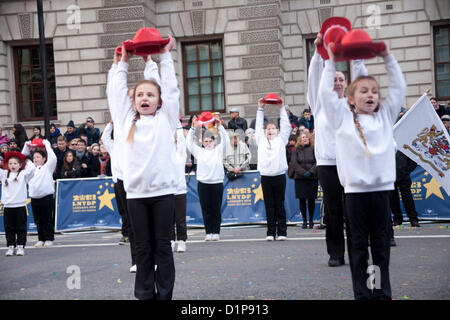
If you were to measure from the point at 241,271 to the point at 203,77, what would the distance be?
646 inches

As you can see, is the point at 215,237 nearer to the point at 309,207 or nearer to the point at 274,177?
the point at 274,177

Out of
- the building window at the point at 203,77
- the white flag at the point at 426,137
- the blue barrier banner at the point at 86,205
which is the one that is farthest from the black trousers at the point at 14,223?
the building window at the point at 203,77

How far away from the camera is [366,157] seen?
4.82 metres

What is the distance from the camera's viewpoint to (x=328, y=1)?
22078mm

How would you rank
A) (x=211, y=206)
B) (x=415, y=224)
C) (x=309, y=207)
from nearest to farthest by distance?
(x=211, y=206) → (x=415, y=224) → (x=309, y=207)

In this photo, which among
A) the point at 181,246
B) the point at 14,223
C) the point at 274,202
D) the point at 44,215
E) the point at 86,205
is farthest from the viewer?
the point at 86,205

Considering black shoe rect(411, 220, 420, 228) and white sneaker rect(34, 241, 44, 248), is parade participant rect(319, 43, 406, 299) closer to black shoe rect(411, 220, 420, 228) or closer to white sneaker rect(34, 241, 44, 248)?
black shoe rect(411, 220, 420, 228)

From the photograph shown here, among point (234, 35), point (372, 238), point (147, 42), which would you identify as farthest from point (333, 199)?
point (234, 35)

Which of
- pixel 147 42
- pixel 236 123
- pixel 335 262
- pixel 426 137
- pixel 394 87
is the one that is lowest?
pixel 335 262

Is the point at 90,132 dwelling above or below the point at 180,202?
above

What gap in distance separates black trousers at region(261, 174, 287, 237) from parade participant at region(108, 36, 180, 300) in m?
5.41

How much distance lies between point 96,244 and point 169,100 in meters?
Answer: 7.16
